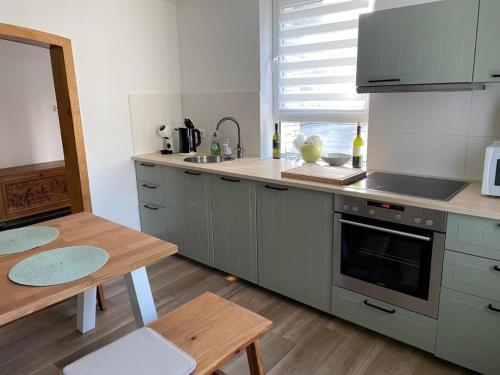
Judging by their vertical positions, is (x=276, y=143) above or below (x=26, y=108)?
below

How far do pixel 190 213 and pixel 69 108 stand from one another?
1.22 m

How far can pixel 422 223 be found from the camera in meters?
1.80

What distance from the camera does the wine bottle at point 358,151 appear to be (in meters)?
2.53

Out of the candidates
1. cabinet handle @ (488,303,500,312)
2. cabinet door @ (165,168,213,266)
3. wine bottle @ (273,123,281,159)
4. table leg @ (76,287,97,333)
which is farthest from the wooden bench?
wine bottle @ (273,123,281,159)

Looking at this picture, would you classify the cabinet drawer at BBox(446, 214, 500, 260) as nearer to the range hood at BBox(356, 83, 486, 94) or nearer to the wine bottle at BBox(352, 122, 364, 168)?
the range hood at BBox(356, 83, 486, 94)

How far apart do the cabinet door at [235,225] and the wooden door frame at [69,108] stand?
1.09m

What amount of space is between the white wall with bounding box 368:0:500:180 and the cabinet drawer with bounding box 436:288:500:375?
79 centimetres

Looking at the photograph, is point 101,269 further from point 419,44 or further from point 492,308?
point 419,44

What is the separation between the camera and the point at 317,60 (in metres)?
2.79

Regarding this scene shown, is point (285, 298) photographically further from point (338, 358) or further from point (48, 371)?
point (48, 371)

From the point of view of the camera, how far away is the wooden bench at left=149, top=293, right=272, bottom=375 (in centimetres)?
132

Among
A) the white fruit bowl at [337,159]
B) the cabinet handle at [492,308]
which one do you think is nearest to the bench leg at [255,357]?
the cabinet handle at [492,308]

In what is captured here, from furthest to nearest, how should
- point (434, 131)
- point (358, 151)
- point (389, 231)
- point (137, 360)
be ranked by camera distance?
point (358, 151) → point (434, 131) → point (389, 231) → point (137, 360)

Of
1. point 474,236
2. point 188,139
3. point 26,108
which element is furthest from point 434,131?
point 26,108
